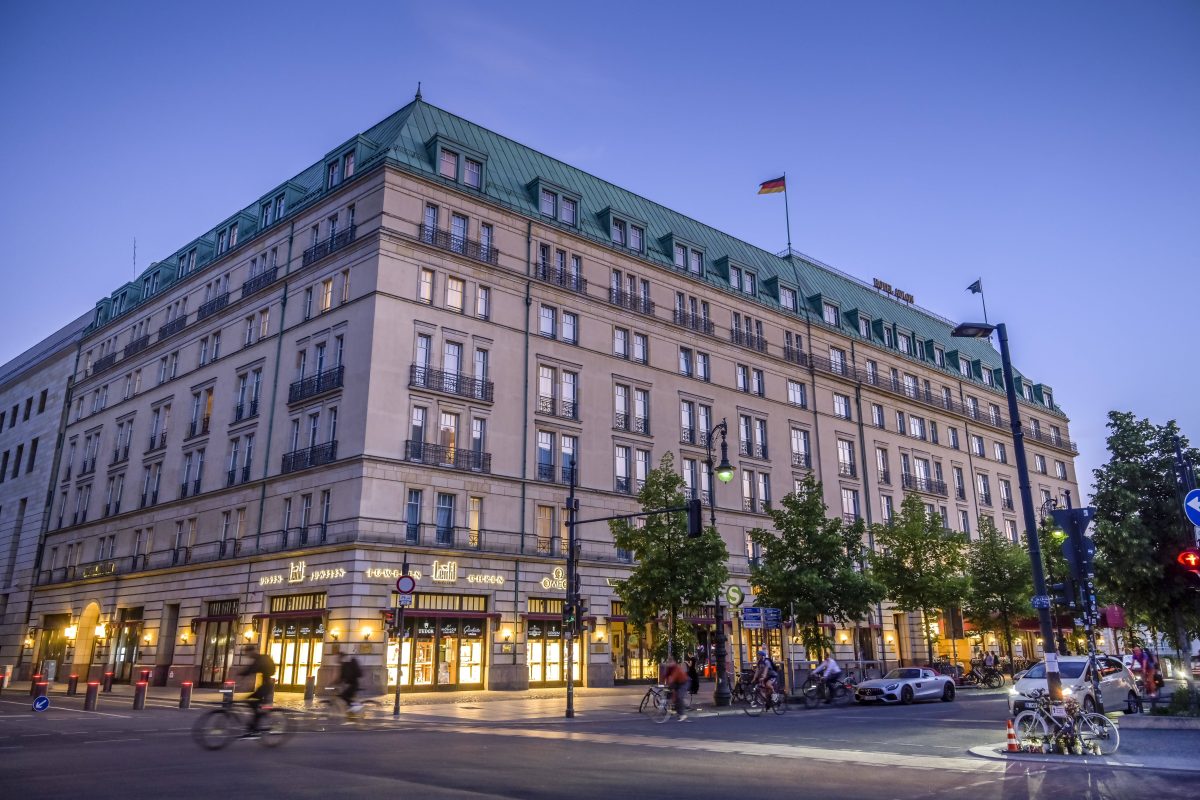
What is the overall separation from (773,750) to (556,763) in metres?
5.01

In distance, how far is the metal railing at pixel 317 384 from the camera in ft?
127

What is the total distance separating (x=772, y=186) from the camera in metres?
57.6

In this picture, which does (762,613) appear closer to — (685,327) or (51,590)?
(685,327)

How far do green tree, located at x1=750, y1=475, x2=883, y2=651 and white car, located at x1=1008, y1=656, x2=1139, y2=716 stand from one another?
12136 mm

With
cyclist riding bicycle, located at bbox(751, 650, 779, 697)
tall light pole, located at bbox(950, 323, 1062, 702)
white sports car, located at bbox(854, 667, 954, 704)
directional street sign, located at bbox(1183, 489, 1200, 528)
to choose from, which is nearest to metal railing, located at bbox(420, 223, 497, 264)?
cyclist riding bicycle, located at bbox(751, 650, 779, 697)

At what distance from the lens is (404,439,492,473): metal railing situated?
123 feet

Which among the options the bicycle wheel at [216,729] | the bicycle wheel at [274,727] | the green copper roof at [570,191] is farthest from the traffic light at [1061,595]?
the green copper roof at [570,191]

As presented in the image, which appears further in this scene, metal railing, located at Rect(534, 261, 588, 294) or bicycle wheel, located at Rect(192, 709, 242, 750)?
Result: metal railing, located at Rect(534, 261, 588, 294)

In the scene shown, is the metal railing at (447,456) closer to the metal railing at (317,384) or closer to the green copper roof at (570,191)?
the metal railing at (317,384)

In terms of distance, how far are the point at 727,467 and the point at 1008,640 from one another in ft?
111

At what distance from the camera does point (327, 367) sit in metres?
40.0

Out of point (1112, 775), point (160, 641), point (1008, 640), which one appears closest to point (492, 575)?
point (160, 641)

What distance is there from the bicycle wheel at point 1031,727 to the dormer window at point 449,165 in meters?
34.7

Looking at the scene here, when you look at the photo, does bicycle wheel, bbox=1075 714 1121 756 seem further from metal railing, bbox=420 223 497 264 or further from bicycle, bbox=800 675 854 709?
metal railing, bbox=420 223 497 264
